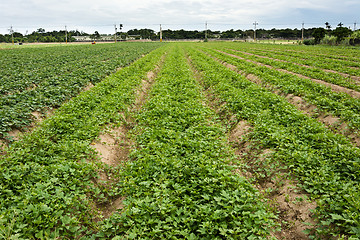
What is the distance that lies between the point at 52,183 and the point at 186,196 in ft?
8.66

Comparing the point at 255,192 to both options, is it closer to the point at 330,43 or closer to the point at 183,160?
the point at 183,160

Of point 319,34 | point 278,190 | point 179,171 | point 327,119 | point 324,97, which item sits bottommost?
point 278,190

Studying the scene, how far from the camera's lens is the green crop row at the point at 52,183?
331cm

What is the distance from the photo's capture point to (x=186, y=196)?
3838mm

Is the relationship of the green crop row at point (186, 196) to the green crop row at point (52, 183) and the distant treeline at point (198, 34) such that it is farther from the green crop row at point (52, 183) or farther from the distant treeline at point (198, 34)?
the distant treeline at point (198, 34)

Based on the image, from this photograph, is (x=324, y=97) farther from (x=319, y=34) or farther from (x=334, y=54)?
(x=319, y=34)

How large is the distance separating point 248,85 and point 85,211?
10.3m

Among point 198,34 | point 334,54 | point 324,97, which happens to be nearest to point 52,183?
point 324,97

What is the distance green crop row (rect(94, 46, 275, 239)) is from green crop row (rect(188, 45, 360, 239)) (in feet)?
3.48

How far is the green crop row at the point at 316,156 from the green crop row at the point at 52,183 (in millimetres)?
4031

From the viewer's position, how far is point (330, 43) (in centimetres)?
5866

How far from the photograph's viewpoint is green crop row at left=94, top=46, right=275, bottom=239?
3347mm

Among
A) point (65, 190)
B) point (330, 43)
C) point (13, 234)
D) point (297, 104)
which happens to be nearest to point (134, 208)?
point (65, 190)

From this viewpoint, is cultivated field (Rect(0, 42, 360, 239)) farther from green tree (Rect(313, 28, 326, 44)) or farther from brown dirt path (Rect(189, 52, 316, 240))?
green tree (Rect(313, 28, 326, 44))
